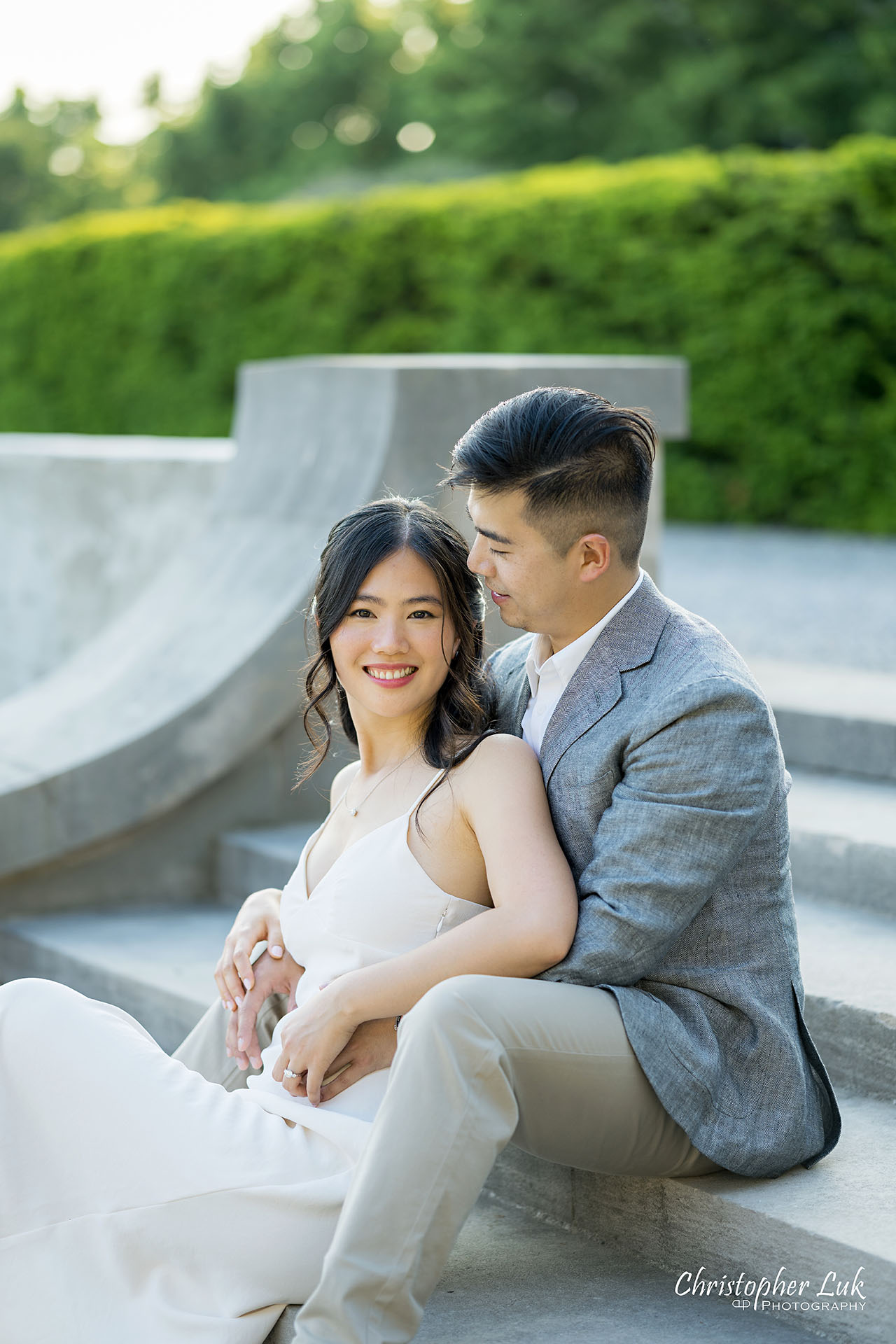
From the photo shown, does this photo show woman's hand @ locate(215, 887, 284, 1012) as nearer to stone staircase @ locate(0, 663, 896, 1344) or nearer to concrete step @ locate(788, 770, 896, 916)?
stone staircase @ locate(0, 663, 896, 1344)

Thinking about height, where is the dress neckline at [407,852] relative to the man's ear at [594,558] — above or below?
below

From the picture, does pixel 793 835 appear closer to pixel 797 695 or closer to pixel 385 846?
pixel 797 695

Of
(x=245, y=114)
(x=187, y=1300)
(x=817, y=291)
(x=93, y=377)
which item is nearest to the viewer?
(x=187, y=1300)

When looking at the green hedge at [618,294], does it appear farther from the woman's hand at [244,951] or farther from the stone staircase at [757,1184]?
the woman's hand at [244,951]

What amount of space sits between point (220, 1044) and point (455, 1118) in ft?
2.74

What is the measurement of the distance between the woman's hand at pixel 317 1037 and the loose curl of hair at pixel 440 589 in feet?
1.43

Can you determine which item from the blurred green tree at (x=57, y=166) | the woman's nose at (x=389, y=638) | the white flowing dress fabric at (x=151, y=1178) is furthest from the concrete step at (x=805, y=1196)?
the blurred green tree at (x=57, y=166)

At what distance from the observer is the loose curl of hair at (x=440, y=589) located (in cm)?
237

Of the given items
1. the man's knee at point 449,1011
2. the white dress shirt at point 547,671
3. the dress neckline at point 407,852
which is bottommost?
the man's knee at point 449,1011

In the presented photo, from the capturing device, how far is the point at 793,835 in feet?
11.1

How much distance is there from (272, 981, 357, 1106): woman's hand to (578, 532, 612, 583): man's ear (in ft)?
2.48

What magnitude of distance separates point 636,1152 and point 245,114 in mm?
34714

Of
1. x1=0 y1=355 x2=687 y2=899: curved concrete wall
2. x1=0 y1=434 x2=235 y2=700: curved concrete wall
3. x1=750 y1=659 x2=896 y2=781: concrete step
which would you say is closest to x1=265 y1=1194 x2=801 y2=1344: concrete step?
x1=750 y1=659 x2=896 y2=781: concrete step

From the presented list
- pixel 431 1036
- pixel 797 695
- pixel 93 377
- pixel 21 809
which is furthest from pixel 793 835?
pixel 93 377
